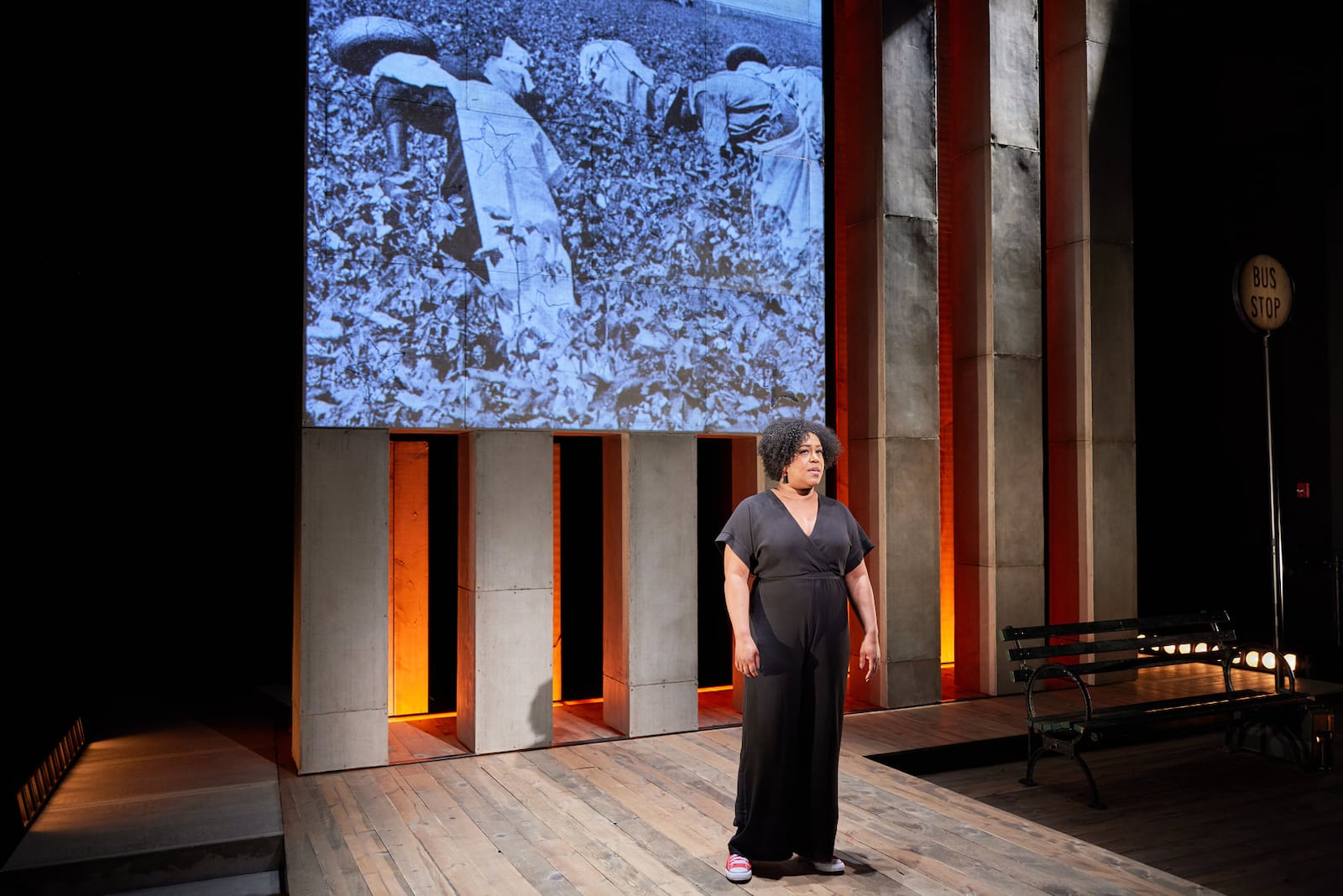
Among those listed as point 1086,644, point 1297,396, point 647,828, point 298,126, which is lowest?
point 647,828

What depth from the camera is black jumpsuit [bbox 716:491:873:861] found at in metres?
3.73

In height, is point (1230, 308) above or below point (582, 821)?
above

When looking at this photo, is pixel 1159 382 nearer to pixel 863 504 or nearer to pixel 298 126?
pixel 863 504

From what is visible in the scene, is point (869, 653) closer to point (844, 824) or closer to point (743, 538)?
point (743, 538)

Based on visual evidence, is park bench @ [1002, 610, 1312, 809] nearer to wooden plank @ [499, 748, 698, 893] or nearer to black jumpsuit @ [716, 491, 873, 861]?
black jumpsuit @ [716, 491, 873, 861]

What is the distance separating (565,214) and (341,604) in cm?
258

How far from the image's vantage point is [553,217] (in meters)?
5.91

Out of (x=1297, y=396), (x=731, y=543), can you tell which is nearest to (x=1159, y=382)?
(x=1297, y=396)

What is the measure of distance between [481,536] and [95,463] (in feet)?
8.77

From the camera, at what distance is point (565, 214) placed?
5.94 metres

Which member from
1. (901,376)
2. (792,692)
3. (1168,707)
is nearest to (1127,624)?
(1168,707)

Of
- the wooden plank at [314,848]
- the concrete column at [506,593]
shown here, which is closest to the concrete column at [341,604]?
the wooden plank at [314,848]

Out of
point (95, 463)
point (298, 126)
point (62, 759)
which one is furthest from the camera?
point (95, 463)

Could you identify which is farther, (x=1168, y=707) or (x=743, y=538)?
(x=1168, y=707)
